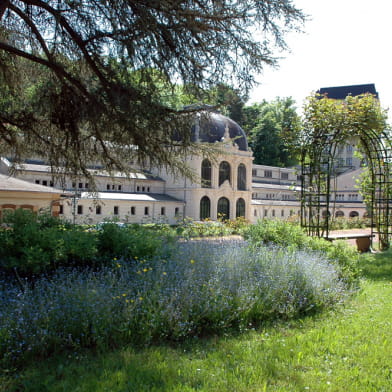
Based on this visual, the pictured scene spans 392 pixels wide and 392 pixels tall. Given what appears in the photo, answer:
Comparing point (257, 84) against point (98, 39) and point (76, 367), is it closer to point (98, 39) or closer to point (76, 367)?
point (98, 39)

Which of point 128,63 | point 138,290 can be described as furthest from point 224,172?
point 138,290

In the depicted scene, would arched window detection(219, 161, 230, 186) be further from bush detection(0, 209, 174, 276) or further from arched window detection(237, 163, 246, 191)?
bush detection(0, 209, 174, 276)

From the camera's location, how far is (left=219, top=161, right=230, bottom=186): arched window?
4946cm

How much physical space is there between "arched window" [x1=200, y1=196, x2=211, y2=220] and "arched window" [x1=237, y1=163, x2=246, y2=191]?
548 centimetres

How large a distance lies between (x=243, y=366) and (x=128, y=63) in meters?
5.85

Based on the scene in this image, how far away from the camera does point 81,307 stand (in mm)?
5102

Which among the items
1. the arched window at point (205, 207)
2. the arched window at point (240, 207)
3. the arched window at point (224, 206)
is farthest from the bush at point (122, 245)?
the arched window at point (240, 207)

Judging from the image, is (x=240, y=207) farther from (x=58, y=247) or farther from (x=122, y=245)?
(x=58, y=247)

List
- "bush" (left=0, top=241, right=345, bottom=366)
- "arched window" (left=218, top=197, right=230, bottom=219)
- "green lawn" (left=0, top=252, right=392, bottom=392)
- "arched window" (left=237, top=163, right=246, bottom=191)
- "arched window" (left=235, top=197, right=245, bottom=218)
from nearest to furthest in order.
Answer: "green lawn" (left=0, top=252, right=392, bottom=392) < "bush" (left=0, top=241, right=345, bottom=366) < "arched window" (left=218, top=197, right=230, bottom=219) < "arched window" (left=235, top=197, right=245, bottom=218) < "arched window" (left=237, top=163, right=246, bottom=191)

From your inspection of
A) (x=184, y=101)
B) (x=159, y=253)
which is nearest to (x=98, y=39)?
(x=184, y=101)

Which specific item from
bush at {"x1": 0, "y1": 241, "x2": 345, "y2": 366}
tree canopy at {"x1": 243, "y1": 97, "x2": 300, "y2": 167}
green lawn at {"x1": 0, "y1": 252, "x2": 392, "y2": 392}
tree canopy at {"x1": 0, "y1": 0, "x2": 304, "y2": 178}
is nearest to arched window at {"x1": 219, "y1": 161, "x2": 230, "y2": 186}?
tree canopy at {"x1": 243, "y1": 97, "x2": 300, "y2": 167}

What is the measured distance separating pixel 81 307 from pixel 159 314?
3.26ft

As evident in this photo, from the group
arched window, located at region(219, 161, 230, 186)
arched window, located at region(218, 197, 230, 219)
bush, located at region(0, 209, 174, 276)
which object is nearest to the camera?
bush, located at region(0, 209, 174, 276)

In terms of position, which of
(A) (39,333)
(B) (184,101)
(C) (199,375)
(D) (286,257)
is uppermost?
(B) (184,101)
